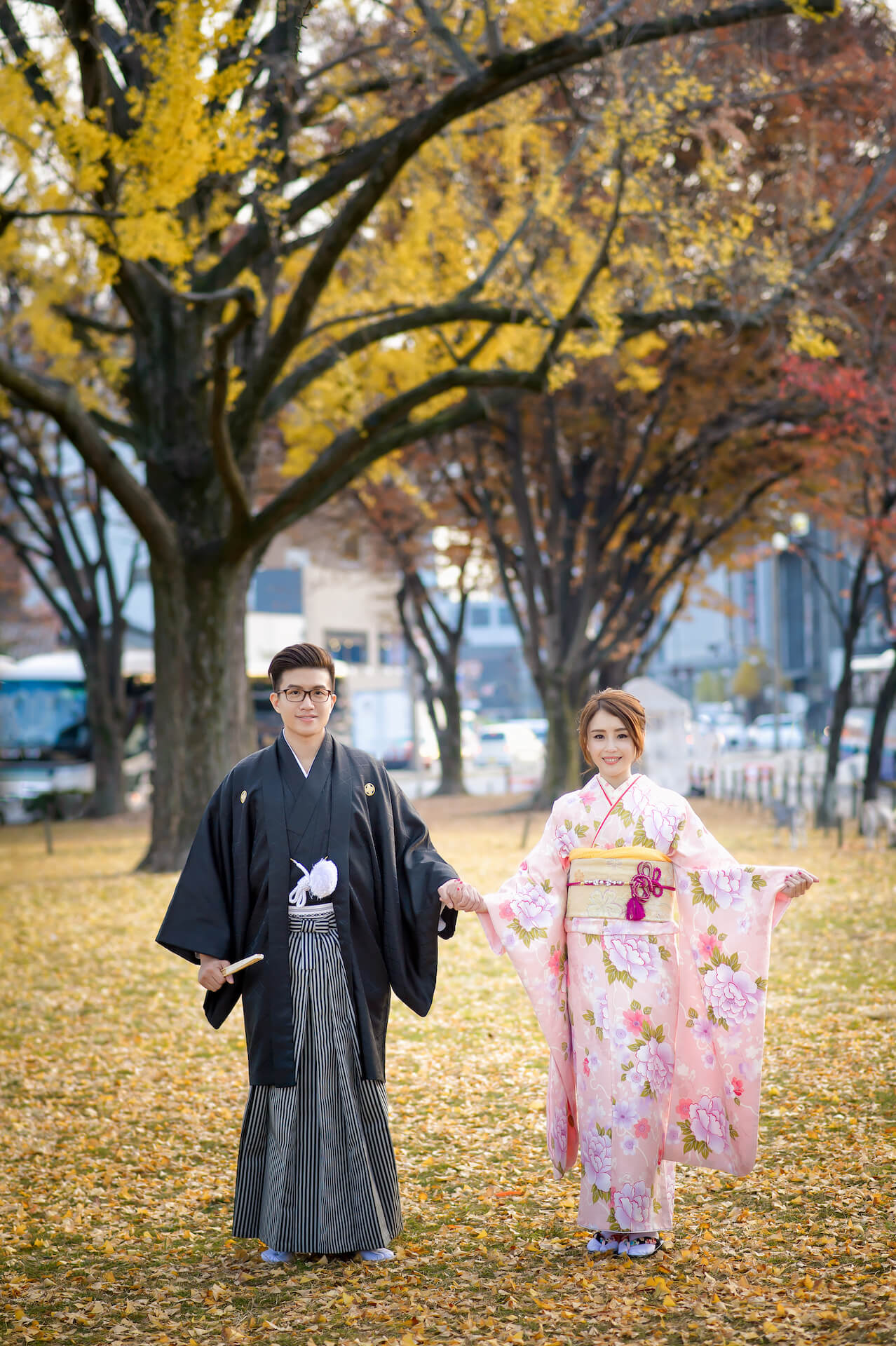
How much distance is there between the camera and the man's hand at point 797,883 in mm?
3797

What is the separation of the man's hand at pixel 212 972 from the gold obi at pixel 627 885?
3.43ft

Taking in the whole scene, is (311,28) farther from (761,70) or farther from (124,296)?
→ (761,70)

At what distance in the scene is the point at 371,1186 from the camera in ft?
12.2

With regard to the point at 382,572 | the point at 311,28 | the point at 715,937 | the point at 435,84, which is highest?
the point at 311,28

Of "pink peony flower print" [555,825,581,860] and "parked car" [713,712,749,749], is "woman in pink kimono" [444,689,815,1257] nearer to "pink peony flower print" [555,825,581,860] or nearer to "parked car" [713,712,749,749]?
"pink peony flower print" [555,825,581,860]

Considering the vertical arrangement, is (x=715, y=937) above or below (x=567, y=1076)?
above

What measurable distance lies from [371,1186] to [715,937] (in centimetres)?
123

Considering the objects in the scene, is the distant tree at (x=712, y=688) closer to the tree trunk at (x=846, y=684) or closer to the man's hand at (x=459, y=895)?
the tree trunk at (x=846, y=684)

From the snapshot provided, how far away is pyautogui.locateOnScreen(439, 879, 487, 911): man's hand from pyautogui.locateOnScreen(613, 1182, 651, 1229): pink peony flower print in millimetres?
896

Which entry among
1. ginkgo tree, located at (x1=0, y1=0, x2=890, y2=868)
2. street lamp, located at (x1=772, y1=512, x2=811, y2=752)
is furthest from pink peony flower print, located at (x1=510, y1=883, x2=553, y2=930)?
street lamp, located at (x1=772, y1=512, x2=811, y2=752)

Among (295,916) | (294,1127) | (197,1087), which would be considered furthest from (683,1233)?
(197,1087)

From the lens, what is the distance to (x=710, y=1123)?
3.85 metres

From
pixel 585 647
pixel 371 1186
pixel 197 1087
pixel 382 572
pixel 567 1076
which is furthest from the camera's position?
pixel 382 572

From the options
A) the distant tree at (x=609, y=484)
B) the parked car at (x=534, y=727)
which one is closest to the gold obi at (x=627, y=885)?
the distant tree at (x=609, y=484)
